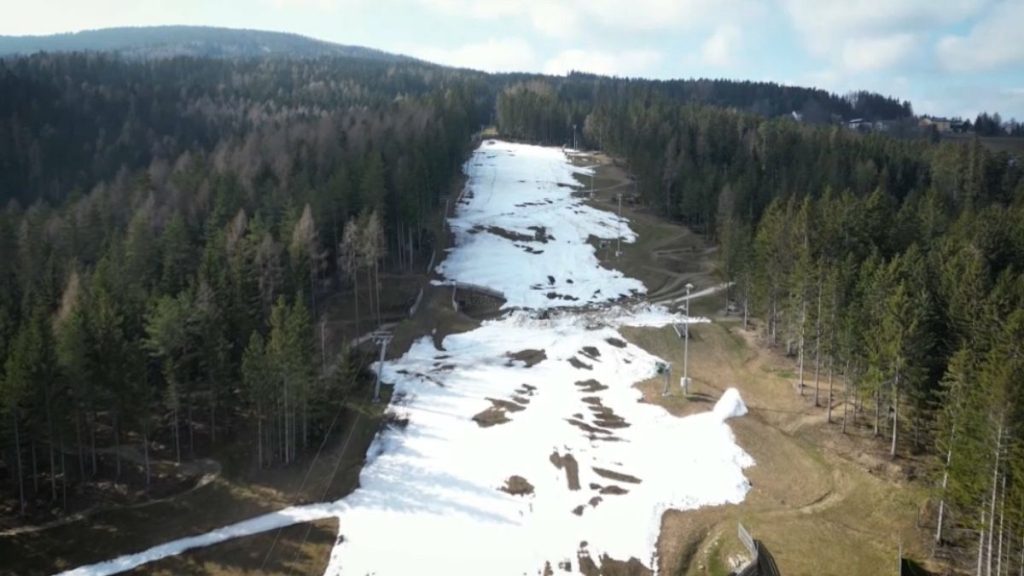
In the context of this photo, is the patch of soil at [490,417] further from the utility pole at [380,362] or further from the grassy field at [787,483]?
the grassy field at [787,483]

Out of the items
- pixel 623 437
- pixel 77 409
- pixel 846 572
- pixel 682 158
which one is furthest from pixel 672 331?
pixel 682 158

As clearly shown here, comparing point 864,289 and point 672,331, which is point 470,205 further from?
point 864,289

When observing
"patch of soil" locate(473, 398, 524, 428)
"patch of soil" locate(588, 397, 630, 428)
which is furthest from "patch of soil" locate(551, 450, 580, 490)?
"patch of soil" locate(473, 398, 524, 428)

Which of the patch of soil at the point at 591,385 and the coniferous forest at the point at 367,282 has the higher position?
the coniferous forest at the point at 367,282

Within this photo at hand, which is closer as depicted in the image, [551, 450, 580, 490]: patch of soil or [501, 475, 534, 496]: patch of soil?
[501, 475, 534, 496]: patch of soil

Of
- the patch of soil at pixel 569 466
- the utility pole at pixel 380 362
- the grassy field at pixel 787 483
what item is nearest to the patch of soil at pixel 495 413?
the patch of soil at pixel 569 466

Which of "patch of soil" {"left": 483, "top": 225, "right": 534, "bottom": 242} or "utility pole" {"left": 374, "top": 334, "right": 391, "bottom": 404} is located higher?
"patch of soil" {"left": 483, "top": 225, "right": 534, "bottom": 242}

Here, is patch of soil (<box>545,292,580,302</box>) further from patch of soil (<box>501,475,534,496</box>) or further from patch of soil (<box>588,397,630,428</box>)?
patch of soil (<box>501,475,534,496</box>)
